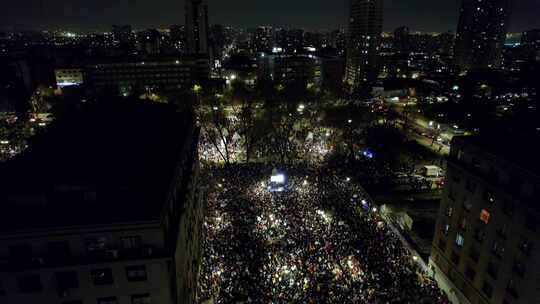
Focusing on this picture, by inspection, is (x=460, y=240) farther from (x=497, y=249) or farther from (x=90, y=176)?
(x=90, y=176)

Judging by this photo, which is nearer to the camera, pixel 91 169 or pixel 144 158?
pixel 91 169

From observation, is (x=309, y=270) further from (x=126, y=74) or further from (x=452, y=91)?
(x=452, y=91)

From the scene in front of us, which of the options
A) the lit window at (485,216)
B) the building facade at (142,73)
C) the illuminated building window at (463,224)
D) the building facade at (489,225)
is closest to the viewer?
the building facade at (489,225)

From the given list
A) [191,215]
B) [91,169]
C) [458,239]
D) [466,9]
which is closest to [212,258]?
[191,215]

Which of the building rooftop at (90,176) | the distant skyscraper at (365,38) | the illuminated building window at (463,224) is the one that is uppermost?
the distant skyscraper at (365,38)

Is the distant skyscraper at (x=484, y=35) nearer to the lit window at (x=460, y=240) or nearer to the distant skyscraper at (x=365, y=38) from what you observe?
the distant skyscraper at (x=365, y=38)

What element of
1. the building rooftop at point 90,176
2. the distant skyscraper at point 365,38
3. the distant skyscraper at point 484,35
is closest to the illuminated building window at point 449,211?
the building rooftop at point 90,176
